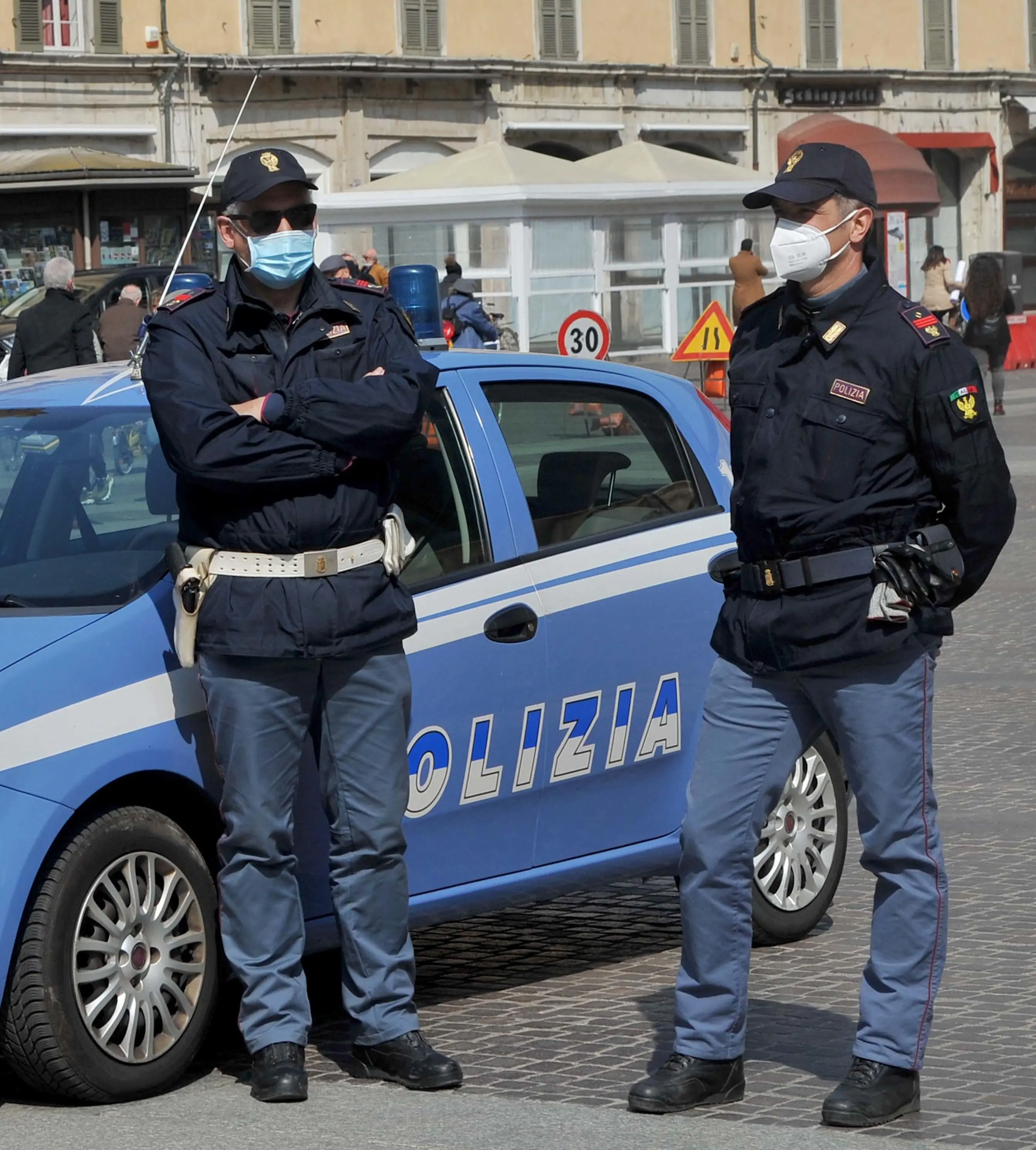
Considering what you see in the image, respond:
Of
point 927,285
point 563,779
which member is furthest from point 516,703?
point 927,285

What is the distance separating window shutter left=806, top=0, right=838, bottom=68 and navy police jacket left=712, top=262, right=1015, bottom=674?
137ft

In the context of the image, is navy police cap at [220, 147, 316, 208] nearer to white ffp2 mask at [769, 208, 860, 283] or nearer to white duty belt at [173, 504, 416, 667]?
white duty belt at [173, 504, 416, 667]

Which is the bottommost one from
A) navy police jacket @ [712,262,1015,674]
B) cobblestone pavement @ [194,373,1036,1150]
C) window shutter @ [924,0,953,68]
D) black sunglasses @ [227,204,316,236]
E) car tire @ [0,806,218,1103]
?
cobblestone pavement @ [194,373,1036,1150]

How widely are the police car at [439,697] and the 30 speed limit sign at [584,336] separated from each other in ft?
45.5

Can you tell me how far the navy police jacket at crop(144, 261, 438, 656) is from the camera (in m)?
4.55

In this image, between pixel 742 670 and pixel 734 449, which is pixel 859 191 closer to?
pixel 734 449

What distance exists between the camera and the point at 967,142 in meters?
46.5

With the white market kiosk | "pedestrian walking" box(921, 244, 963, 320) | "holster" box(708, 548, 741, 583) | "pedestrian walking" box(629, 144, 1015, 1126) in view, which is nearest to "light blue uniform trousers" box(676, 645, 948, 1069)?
"pedestrian walking" box(629, 144, 1015, 1126)

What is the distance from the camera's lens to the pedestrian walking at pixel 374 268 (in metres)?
22.4

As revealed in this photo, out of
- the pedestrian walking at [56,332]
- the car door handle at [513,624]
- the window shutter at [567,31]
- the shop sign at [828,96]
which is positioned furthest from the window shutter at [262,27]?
the car door handle at [513,624]

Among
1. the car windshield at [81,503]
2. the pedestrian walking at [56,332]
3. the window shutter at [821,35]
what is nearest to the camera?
the car windshield at [81,503]

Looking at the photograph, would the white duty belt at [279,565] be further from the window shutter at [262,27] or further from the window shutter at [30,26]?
the window shutter at [262,27]

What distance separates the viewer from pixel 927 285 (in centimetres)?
2981

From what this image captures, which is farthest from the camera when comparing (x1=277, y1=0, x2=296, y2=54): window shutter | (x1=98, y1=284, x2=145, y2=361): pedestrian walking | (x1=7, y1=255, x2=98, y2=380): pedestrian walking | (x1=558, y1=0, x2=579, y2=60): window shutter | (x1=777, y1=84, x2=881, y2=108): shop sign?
(x1=777, y1=84, x2=881, y2=108): shop sign
